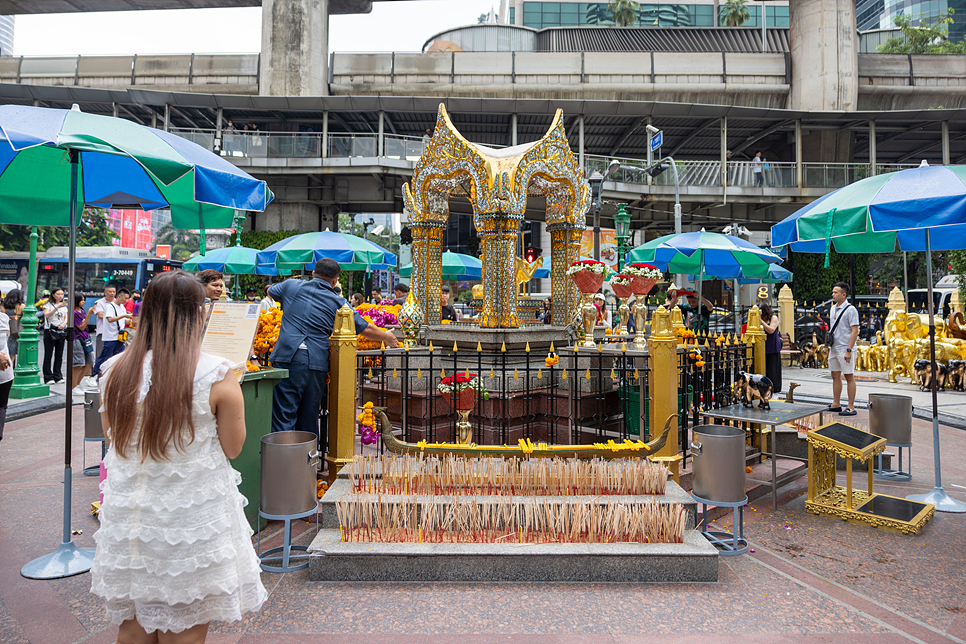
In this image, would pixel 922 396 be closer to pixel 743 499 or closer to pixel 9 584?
pixel 743 499

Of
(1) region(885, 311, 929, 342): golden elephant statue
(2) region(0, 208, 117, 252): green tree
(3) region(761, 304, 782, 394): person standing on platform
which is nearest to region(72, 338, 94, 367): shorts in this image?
(3) region(761, 304, 782, 394): person standing on platform

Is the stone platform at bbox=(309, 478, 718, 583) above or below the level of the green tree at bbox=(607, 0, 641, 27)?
below

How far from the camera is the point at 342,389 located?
16.4 feet

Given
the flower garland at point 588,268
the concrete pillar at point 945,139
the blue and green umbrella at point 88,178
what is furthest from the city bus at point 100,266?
the concrete pillar at point 945,139

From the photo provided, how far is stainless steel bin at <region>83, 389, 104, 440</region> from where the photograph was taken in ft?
18.0

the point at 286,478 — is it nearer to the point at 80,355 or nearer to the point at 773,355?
the point at 773,355

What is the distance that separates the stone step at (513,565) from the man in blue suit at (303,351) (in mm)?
1398

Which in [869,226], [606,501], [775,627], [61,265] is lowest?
[775,627]

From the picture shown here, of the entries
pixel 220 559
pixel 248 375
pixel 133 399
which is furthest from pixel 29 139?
pixel 220 559

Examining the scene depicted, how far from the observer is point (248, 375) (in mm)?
4504

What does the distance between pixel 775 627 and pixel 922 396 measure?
35.1 ft

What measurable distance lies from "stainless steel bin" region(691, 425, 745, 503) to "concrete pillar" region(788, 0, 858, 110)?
2828 centimetres

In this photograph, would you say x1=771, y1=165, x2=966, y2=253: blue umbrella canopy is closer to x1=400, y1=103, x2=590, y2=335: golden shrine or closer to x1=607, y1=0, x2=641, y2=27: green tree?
x1=400, y1=103, x2=590, y2=335: golden shrine

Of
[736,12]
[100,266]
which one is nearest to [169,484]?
[100,266]
